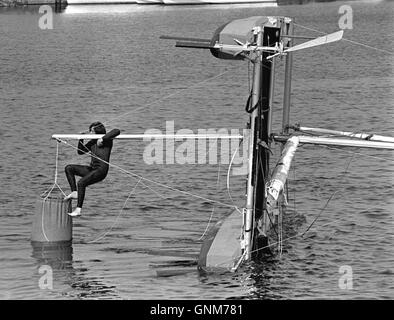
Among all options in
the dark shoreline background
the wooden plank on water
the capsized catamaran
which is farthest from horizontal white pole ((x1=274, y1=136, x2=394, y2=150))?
the dark shoreline background

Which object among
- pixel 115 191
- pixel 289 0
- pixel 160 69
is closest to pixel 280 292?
pixel 115 191

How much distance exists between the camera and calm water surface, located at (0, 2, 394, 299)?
2767 cm

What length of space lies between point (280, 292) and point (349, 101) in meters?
36.9

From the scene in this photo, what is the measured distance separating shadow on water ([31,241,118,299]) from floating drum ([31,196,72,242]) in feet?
0.79

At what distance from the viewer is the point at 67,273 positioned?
2844cm

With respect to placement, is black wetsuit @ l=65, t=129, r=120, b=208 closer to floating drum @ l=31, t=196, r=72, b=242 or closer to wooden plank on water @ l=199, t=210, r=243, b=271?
floating drum @ l=31, t=196, r=72, b=242

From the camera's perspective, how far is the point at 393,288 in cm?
2734

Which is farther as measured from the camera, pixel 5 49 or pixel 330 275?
pixel 5 49

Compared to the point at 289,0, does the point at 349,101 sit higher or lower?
lower

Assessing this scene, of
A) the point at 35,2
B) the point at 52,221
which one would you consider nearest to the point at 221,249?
the point at 52,221
